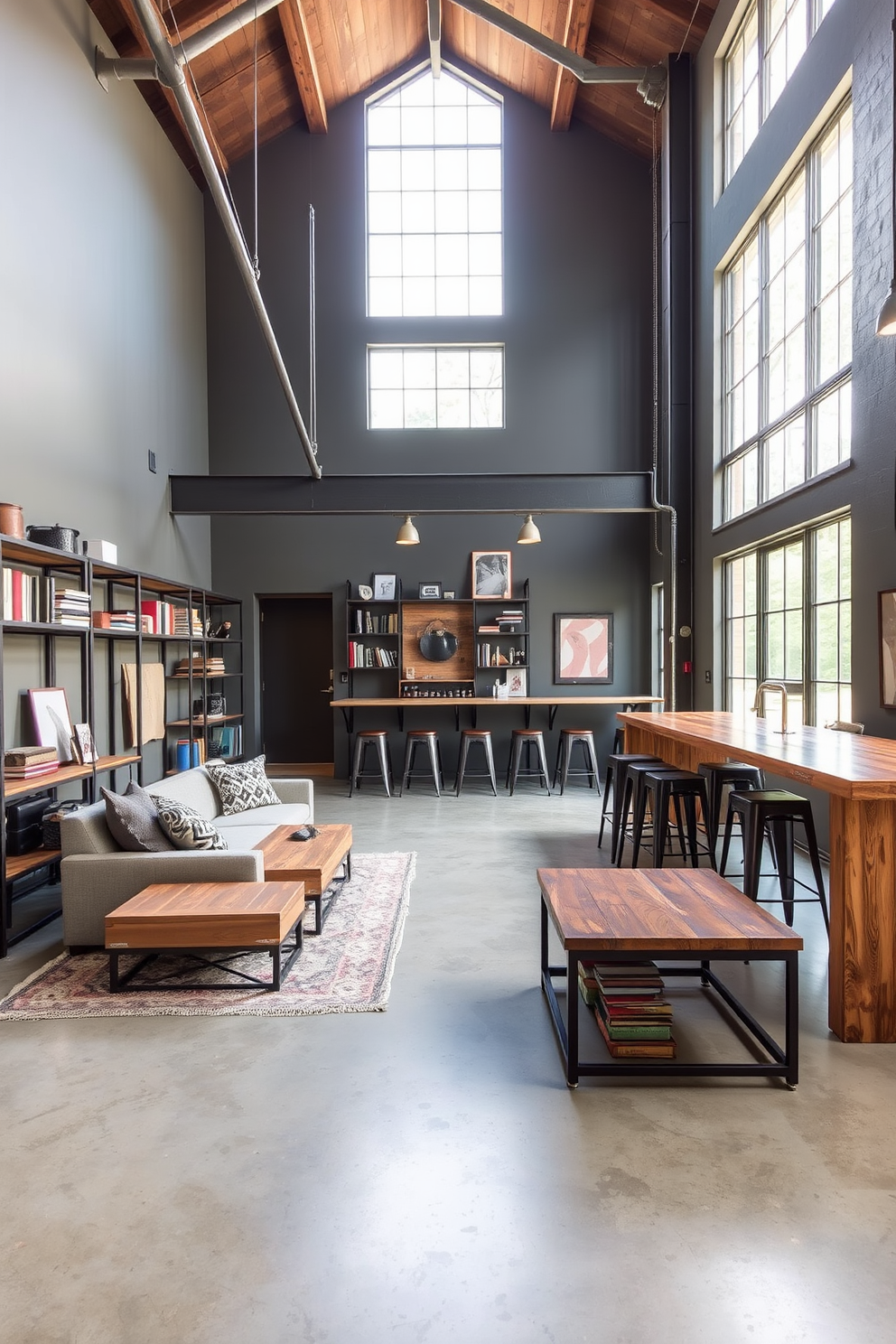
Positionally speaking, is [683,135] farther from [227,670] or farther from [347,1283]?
[347,1283]

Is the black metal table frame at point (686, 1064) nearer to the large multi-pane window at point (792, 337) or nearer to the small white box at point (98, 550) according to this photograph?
the large multi-pane window at point (792, 337)

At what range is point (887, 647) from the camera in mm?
3934

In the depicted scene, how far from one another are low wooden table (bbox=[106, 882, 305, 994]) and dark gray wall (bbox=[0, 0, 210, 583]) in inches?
105

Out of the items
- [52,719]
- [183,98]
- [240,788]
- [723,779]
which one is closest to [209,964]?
[240,788]

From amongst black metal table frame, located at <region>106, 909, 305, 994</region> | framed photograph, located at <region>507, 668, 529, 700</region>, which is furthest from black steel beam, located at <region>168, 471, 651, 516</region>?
black metal table frame, located at <region>106, 909, 305, 994</region>

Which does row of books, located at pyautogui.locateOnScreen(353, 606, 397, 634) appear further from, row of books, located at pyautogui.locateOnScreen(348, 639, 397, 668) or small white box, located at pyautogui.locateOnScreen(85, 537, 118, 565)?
small white box, located at pyautogui.locateOnScreen(85, 537, 118, 565)

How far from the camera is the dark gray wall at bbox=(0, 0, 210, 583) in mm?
4316

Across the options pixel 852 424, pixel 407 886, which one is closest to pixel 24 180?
pixel 407 886

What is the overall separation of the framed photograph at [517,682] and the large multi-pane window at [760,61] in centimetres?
478

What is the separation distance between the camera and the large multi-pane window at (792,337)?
4.62m

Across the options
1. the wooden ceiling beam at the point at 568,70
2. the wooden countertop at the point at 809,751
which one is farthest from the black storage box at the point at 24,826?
the wooden ceiling beam at the point at 568,70

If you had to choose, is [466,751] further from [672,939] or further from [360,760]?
[672,939]

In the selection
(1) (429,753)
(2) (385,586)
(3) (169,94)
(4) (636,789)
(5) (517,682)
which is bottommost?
(1) (429,753)

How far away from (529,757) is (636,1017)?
19.2ft
